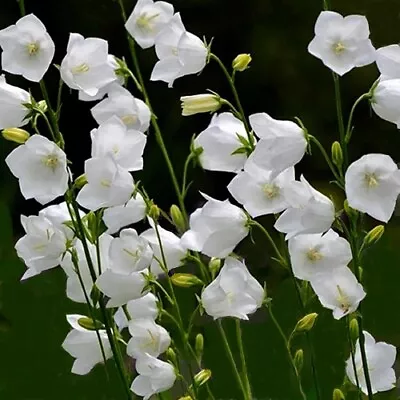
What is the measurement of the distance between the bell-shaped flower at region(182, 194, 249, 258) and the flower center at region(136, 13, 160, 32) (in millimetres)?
183

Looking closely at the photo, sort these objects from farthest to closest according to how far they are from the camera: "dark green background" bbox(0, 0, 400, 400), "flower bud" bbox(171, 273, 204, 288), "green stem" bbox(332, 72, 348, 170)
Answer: "dark green background" bbox(0, 0, 400, 400) → "flower bud" bbox(171, 273, 204, 288) → "green stem" bbox(332, 72, 348, 170)

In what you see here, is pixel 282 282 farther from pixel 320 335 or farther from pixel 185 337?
→ pixel 185 337

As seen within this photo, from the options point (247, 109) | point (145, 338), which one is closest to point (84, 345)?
point (145, 338)

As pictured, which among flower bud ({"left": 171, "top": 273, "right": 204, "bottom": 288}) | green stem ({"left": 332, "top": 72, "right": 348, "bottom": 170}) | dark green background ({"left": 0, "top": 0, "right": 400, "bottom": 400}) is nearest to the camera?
green stem ({"left": 332, "top": 72, "right": 348, "bottom": 170})

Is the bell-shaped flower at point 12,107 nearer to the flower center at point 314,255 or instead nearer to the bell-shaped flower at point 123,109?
the bell-shaped flower at point 123,109

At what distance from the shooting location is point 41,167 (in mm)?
611

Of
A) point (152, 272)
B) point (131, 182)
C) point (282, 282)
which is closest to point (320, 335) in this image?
point (282, 282)

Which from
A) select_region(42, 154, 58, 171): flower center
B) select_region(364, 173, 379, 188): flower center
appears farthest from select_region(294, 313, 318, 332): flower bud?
select_region(42, 154, 58, 171): flower center

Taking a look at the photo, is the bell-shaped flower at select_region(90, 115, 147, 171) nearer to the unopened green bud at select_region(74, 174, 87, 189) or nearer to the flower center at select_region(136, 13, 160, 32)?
the unopened green bud at select_region(74, 174, 87, 189)

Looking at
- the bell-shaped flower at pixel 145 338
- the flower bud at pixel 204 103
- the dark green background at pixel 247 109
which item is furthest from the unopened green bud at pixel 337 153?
the dark green background at pixel 247 109

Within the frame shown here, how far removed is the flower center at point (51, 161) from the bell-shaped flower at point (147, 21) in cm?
17

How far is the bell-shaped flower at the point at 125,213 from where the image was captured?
68cm

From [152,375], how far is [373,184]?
0.81 feet

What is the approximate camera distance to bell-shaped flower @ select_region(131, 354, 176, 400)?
0.69 m
